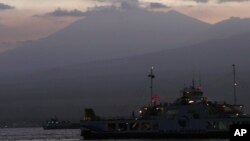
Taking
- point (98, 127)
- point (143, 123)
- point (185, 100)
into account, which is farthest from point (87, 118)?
point (185, 100)

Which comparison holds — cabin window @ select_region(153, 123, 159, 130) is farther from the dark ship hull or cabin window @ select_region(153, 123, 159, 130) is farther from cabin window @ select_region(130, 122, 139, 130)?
cabin window @ select_region(130, 122, 139, 130)

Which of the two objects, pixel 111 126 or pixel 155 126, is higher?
pixel 111 126

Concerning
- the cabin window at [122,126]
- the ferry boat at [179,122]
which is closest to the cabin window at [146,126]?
the ferry boat at [179,122]

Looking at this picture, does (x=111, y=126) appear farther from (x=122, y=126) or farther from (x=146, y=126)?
(x=146, y=126)

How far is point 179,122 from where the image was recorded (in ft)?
366

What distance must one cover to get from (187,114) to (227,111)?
29.1 ft

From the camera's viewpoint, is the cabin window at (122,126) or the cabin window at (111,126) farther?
the cabin window at (111,126)

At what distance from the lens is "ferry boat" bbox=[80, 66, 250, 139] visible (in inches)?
4363

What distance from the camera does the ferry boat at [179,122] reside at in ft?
364

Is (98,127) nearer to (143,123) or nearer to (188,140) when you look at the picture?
(143,123)

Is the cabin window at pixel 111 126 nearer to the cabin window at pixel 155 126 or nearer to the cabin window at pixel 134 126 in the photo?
the cabin window at pixel 134 126

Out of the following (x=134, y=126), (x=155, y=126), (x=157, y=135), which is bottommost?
(x=157, y=135)

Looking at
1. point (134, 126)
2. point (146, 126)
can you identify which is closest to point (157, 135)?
point (146, 126)

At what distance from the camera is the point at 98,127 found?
4717 inches
